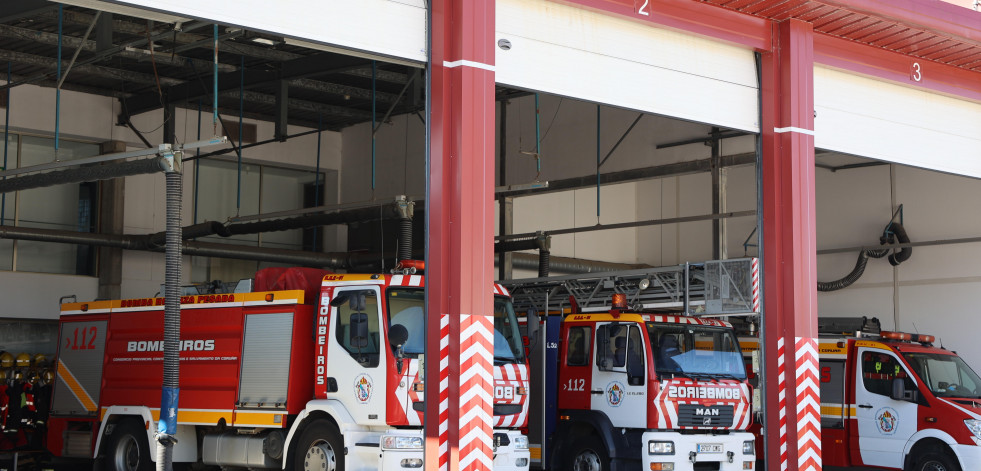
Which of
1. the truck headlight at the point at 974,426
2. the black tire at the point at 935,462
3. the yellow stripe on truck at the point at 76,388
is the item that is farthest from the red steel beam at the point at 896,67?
the yellow stripe on truck at the point at 76,388

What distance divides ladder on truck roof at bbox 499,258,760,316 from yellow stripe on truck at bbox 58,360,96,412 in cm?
618

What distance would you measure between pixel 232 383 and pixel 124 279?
9899 mm

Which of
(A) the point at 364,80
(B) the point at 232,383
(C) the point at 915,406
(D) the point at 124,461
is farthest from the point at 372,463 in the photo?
(A) the point at 364,80

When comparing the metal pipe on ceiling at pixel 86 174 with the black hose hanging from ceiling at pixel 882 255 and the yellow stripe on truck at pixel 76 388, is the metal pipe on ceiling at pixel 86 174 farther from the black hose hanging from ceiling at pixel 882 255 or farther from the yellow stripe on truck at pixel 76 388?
the black hose hanging from ceiling at pixel 882 255

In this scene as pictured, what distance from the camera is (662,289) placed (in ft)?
46.4

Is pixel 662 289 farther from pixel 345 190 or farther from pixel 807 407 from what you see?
pixel 345 190

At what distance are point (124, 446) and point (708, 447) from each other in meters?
7.32

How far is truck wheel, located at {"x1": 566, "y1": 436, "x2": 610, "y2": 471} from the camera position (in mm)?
13109

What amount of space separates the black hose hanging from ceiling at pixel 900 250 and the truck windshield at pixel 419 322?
1125 cm

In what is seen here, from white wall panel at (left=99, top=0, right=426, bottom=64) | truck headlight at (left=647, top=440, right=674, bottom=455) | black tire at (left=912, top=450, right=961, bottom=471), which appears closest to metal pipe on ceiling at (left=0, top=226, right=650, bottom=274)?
truck headlight at (left=647, top=440, right=674, bottom=455)

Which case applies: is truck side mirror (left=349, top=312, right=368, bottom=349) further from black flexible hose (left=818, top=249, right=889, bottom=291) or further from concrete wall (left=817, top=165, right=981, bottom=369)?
black flexible hose (left=818, top=249, right=889, bottom=291)

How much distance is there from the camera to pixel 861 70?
44.7ft

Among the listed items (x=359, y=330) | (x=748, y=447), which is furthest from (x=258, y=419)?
(x=748, y=447)

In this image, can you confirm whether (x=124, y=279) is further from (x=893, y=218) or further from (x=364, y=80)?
(x=893, y=218)
